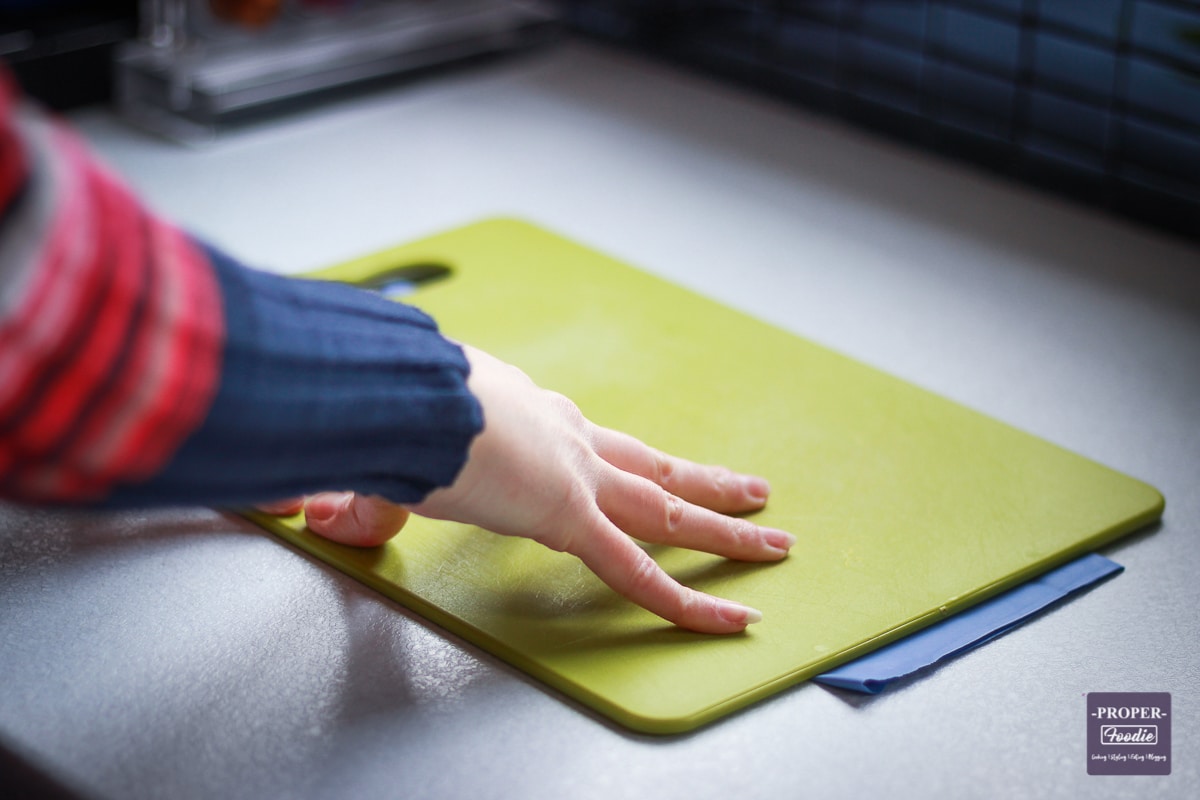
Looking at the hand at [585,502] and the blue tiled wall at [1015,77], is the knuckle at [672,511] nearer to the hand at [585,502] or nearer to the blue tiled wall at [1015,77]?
the hand at [585,502]

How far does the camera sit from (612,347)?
3.45 ft

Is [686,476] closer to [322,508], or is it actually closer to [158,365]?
[322,508]

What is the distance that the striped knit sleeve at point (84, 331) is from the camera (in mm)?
510

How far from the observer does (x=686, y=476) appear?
85 cm

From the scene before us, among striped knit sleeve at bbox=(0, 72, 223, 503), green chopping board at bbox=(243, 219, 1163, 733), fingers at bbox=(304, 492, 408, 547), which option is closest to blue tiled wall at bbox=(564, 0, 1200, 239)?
green chopping board at bbox=(243, 219, 1163, 733)

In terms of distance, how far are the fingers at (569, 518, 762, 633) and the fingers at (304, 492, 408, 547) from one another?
0.39ft

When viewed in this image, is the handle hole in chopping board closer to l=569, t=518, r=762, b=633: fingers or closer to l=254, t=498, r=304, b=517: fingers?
l=254, t=498, r=304, b=517: fingers

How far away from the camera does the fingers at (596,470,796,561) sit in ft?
2.58

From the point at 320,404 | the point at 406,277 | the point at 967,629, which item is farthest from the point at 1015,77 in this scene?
the point at 320,404

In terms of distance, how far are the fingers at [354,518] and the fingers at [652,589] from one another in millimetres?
118

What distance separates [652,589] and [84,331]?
1.14 ft

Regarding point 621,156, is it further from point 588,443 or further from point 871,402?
point 588,443

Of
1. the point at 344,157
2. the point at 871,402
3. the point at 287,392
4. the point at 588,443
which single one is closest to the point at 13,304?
the point at 287,392

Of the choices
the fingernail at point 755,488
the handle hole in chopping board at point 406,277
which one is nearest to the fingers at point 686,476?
the fingernail at point 755,488
